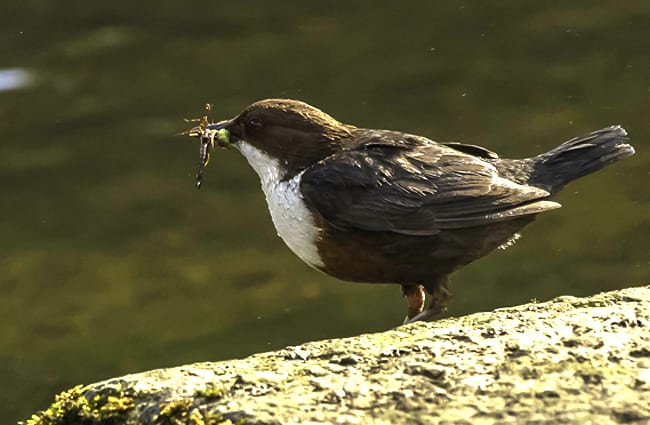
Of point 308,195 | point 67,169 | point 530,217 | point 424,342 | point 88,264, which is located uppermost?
point 67,169

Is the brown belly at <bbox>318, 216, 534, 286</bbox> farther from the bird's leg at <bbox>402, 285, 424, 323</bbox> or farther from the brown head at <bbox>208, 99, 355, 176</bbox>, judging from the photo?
the brown head at <bbox>208, 99, 355, 176</bbox>

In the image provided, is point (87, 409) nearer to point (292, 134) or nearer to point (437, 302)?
point (437, 302)

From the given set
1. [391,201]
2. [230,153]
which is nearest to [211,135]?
[391,201]

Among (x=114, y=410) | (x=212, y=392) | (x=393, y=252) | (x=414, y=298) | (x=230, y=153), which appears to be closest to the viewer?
(x=212, y=392)

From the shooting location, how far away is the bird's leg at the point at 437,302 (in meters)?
4.30

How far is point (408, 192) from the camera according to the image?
4.35 metres

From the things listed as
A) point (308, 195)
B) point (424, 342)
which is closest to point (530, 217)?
point (308, 195)

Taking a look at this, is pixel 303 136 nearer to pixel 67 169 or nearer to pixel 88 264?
pixel 88 264

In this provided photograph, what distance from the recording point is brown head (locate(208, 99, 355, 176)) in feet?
14.8

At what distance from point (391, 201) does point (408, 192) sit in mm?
76

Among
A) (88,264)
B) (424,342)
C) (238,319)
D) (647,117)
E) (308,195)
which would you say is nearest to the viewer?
(424,342)

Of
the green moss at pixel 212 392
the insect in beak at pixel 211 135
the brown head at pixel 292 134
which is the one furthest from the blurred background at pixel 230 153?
the green moss at pixel 212 392

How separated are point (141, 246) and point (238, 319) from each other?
0.95m

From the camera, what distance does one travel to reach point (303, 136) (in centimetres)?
450
